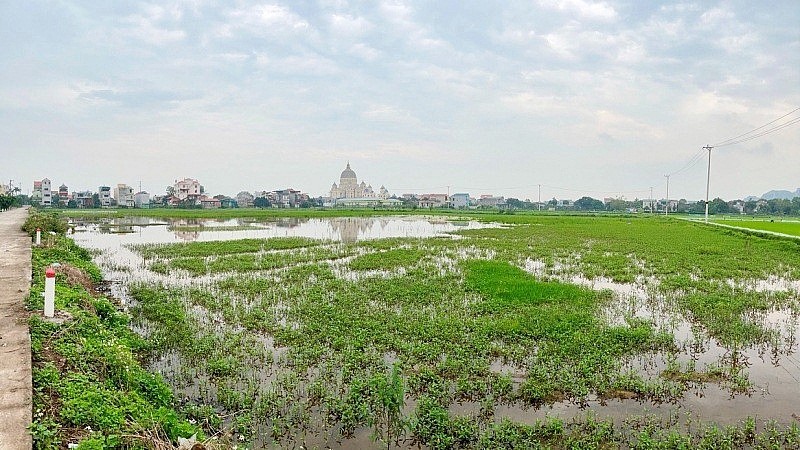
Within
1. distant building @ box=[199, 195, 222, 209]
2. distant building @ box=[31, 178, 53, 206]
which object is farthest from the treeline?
distant building @ box=[31, 178, 53, 206]

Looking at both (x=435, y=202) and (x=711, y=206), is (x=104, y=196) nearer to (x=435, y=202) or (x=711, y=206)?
(x=435, y=202)

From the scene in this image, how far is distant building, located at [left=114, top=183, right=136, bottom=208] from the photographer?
12500cm

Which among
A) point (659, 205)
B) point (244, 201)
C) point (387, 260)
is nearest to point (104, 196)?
point (244, 201)

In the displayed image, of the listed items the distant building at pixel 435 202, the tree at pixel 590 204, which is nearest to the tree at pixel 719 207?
the tree at pixel 590 204

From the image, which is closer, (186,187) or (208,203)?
(208,203)

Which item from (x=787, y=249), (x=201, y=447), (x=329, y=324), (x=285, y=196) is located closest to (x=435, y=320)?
(x=329, y=324)

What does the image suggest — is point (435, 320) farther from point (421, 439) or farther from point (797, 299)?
point (797, 299)

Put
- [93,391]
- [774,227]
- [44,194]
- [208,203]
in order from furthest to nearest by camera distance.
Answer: [208,203] < [44,194] < [774,227] < [93,391]

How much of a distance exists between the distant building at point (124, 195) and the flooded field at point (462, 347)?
123466mm

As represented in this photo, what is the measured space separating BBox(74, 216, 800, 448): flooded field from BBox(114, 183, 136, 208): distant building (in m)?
123

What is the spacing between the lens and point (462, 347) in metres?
9.05

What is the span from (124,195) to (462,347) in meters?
145

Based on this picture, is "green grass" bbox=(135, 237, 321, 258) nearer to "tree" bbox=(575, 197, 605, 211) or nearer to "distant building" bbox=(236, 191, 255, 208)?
"distant building" bbox=(236, 191, 255, 208)

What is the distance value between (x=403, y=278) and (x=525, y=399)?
9.71 m
